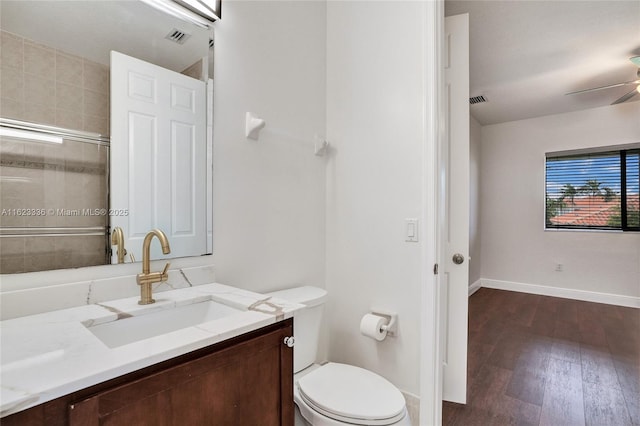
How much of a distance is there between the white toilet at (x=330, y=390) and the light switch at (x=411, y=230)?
1.69 feet

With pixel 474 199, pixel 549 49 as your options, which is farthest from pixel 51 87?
pixel 474 199

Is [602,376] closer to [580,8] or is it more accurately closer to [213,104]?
[580,8]

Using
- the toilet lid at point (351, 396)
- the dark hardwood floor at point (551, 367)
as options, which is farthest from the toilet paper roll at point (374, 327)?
the dark hardwood floor at point (551, 367)

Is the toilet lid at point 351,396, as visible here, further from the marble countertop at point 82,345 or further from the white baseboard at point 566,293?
the white baseboard at point 566,293

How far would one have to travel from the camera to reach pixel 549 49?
8.86 ft

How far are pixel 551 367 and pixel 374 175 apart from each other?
2.00m

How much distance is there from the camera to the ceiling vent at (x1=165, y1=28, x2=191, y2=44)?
125 cm

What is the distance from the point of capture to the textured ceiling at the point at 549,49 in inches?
87.7

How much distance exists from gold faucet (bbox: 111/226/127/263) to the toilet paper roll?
3.69 feet

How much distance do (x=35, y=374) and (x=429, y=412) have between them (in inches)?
61.8

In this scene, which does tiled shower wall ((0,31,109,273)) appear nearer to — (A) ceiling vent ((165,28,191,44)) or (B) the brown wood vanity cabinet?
(A) ceiling vent ((165,28,191,44))

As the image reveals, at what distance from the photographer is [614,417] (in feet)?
5.82

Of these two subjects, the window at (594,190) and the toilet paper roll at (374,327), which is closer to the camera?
the toilet paper roll at (374,327)

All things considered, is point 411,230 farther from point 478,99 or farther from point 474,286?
point 474,286
